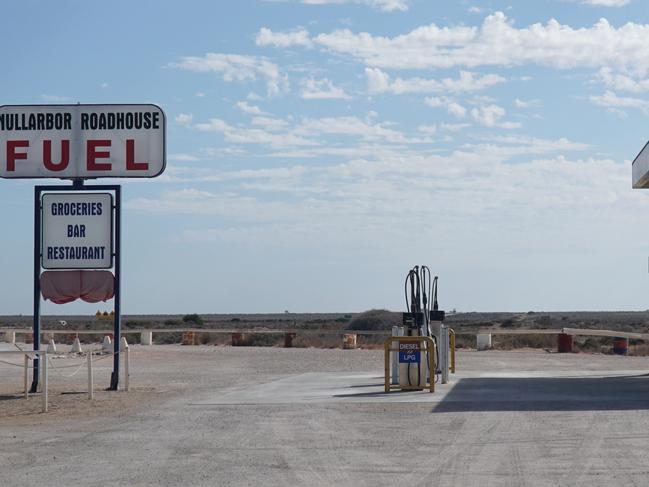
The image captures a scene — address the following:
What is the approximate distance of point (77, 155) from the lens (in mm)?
23375

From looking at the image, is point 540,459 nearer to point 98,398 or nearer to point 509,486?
point 509,486

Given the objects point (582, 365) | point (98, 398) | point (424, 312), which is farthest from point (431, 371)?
point (582, 365)

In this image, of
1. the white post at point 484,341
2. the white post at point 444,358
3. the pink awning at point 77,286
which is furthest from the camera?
the white post at point 484,341

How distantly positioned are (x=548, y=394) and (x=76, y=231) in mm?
10301

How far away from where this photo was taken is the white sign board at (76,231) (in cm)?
2320

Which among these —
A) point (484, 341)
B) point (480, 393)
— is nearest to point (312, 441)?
point (480, 393)

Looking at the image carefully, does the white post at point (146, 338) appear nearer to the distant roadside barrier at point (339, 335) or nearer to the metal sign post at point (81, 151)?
the distant roadside barrier at point (339, 335)

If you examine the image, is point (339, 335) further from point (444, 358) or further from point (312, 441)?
point (312, 441)

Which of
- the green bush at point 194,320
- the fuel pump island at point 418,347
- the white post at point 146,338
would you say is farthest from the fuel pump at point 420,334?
the green bush at point 194,320

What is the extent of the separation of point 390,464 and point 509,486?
6.14 feet

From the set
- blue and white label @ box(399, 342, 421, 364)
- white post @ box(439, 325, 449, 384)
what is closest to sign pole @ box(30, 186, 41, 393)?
blue and white label @ box(399, 342, 421, 364)

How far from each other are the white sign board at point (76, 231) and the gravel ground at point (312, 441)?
2.87 meters

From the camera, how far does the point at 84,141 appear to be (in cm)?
2339

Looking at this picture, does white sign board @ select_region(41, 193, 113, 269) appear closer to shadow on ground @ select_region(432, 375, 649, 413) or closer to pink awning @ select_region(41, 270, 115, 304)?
pink awning @ select_region(41, 270, 115, 304)
